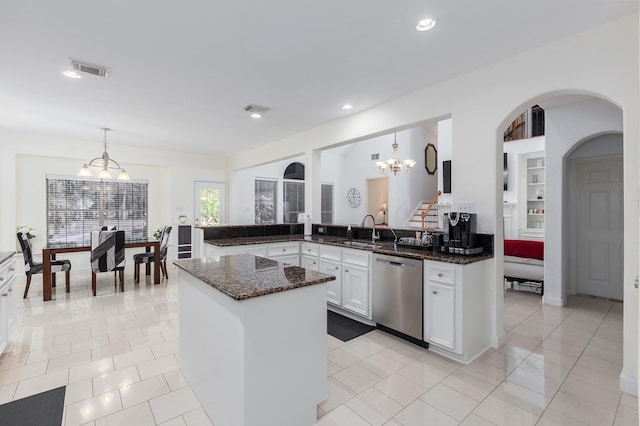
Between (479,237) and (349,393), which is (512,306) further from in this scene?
(349,393)

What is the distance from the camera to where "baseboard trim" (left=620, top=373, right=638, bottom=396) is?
217 cm

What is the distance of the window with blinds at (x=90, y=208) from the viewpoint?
607 cm

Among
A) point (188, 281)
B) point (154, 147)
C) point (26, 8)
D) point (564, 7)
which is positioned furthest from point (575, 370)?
point (154, 147)

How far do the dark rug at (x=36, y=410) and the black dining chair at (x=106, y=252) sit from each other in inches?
110

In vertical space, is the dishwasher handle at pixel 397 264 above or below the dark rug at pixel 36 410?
above

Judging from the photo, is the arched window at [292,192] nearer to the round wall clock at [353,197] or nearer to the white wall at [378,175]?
the white wall at [378,175]

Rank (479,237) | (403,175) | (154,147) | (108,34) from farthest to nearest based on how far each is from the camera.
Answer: (403,175)
(154,147)
(479,237)
(108,34)

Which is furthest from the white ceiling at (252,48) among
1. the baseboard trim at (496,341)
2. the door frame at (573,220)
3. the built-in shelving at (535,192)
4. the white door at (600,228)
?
the built-in shelving at (535,192)

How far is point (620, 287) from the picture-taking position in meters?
4.25

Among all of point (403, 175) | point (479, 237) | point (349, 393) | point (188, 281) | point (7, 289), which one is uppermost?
point (403, 175)

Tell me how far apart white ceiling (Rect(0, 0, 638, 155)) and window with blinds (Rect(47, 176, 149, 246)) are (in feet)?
7.23

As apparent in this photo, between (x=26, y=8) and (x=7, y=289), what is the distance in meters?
2.31

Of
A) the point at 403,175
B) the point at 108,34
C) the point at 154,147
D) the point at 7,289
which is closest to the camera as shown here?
the point at 108,34

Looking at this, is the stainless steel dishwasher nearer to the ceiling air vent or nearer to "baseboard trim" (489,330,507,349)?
"baseboard trim" (489,330,507,349)
